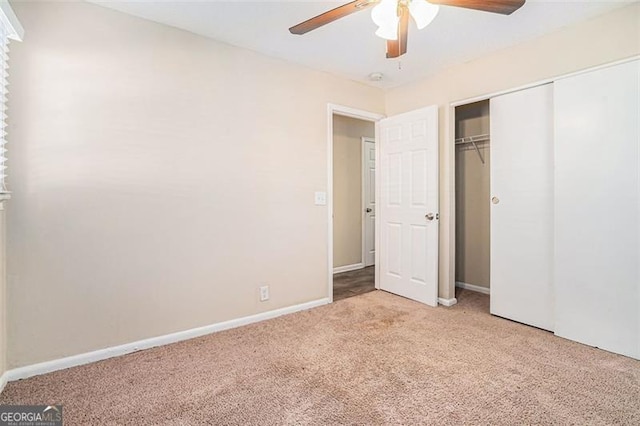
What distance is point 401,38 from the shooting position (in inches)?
72.1

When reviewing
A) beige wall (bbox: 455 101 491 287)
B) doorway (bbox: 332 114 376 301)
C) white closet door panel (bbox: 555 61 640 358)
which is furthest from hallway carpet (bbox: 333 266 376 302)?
white closet door panel (bbox: 555 61 640 358)

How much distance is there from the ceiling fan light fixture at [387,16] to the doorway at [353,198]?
2.83m

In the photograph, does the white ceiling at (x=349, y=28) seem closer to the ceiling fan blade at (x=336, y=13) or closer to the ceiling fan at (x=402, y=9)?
the ceiling fan blade at (x=336, y=13)

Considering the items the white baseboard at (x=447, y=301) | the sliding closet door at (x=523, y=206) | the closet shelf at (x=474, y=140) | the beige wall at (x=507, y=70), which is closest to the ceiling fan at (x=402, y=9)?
the beige wall at (x=507, y=70)

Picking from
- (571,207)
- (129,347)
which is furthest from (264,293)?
(571,207)

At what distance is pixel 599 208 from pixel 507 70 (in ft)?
4.34

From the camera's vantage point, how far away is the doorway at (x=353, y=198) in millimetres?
4604

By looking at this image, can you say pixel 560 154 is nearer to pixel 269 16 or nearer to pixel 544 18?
pixel 544 18

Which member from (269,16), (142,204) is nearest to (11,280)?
(142,204)

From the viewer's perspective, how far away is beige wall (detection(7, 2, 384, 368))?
75.5 inches

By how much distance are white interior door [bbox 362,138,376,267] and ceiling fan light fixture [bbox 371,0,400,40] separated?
3.19 metres

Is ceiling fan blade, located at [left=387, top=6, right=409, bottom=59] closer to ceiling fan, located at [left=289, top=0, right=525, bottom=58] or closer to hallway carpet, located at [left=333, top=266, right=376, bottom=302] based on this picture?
ceiling fan, located at [left=289, top=0, right=525, bottom=58]

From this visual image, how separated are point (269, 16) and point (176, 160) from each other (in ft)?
3.98

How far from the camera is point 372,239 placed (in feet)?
16.5
